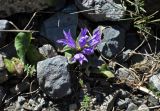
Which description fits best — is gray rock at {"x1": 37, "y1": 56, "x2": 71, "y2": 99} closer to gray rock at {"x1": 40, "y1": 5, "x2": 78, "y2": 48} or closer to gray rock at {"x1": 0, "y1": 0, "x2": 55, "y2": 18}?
gray rock at {"x1": 40, "y1": 5, "x2": 78, "y2": 48}

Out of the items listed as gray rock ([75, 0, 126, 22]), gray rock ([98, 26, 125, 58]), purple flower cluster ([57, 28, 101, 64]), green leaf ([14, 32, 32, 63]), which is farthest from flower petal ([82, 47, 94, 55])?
green leaf ([14, 32, 32, 63])

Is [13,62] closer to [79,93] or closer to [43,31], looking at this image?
[43,31]

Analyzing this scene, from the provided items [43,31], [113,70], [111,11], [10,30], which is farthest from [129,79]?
[10,30]

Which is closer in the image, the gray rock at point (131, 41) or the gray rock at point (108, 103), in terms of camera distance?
the gray rock at point (108, 103)


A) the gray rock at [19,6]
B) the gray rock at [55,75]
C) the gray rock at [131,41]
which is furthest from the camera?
the gray rock at [131,41]

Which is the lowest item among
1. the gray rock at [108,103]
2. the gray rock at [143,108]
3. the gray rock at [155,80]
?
the gray rock at [143,108]

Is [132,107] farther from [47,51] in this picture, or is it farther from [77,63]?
[47,51]

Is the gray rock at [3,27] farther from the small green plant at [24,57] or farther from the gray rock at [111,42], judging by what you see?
the gray rock at [111,42]

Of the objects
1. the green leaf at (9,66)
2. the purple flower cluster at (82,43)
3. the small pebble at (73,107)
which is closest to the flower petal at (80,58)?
the purple flower cluster at (82,43)
